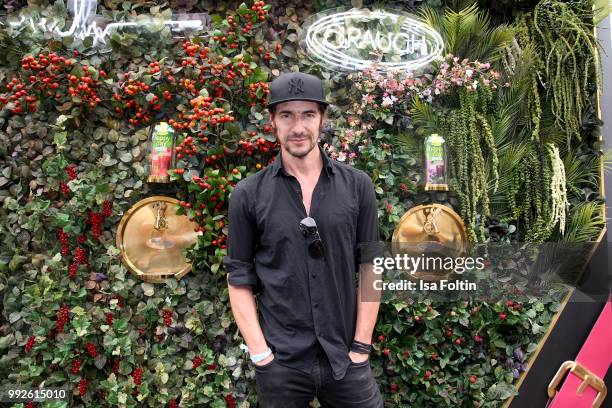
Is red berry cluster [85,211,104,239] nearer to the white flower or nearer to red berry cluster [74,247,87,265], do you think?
red berry cluster [74,247,87,265]

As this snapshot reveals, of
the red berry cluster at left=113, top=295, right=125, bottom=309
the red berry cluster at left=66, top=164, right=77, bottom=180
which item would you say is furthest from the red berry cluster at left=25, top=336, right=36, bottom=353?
the red berry cluster at left=66, top=164, right=77, bottom=180

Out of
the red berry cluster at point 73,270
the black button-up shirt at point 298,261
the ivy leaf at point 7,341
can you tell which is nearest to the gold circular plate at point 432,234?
the black button-up shirt at point 298,261

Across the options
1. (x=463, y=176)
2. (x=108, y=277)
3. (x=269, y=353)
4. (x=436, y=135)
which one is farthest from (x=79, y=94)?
(x=463, y=176)

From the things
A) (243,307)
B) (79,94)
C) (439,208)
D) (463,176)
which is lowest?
(243,307)

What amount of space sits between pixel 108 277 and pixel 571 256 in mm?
2968

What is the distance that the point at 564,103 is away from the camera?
9.36 ft

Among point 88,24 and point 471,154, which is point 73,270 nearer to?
point 88,24

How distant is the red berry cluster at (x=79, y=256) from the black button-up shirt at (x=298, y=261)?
1306 mm

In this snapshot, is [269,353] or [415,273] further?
[415,273]

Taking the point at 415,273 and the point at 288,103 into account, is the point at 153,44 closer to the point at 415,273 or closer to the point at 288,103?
the point at 288,103

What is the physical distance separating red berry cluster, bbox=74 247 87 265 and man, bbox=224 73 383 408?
1.33 m

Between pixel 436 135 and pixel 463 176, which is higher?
pixel 436 135

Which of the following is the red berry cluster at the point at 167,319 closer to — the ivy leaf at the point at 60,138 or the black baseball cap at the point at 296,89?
the ivy leaf at the point at 60,138

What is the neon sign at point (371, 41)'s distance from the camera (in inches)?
113
